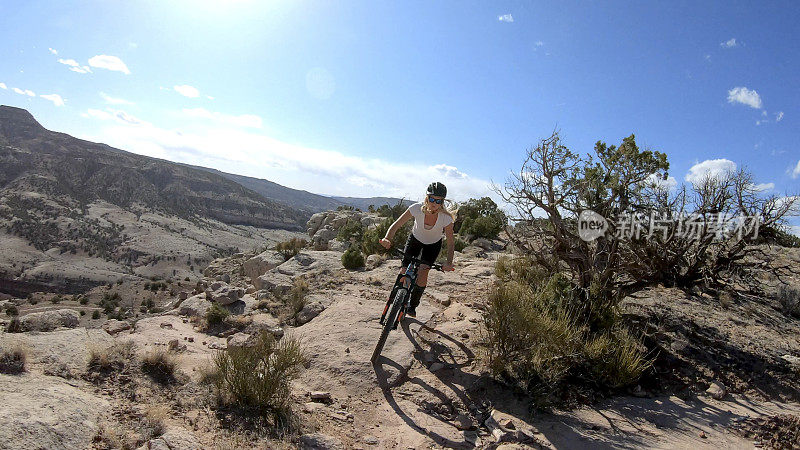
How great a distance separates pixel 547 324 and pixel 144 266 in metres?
77.6

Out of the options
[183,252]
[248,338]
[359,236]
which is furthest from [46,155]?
[248,338]

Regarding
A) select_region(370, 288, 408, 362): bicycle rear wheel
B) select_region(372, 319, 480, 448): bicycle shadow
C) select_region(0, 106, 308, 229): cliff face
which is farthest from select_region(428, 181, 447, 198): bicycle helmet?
select_region(0, 106, 308, 229): cliff face

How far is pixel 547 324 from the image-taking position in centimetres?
440

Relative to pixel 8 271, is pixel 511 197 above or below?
above

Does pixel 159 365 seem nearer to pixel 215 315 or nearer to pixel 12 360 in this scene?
pixel 12 360

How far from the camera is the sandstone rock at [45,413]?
2.41 m

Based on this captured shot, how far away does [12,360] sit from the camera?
10.8 ft

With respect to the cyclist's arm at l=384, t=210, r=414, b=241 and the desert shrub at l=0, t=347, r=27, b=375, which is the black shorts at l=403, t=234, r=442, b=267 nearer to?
the cyclist's arm at l=384, t=210, r=414, b=241

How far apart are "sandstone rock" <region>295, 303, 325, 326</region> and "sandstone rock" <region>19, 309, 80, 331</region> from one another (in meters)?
2.79

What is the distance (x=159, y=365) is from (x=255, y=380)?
1271 millimetres

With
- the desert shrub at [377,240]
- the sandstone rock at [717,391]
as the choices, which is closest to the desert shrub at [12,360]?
the sandstone rock at [717,391]

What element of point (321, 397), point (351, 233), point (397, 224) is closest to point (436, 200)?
point (397, 224)

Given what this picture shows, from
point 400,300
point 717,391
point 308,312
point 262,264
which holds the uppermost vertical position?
point 400,300

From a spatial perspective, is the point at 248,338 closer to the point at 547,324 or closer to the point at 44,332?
the point at 44,332
